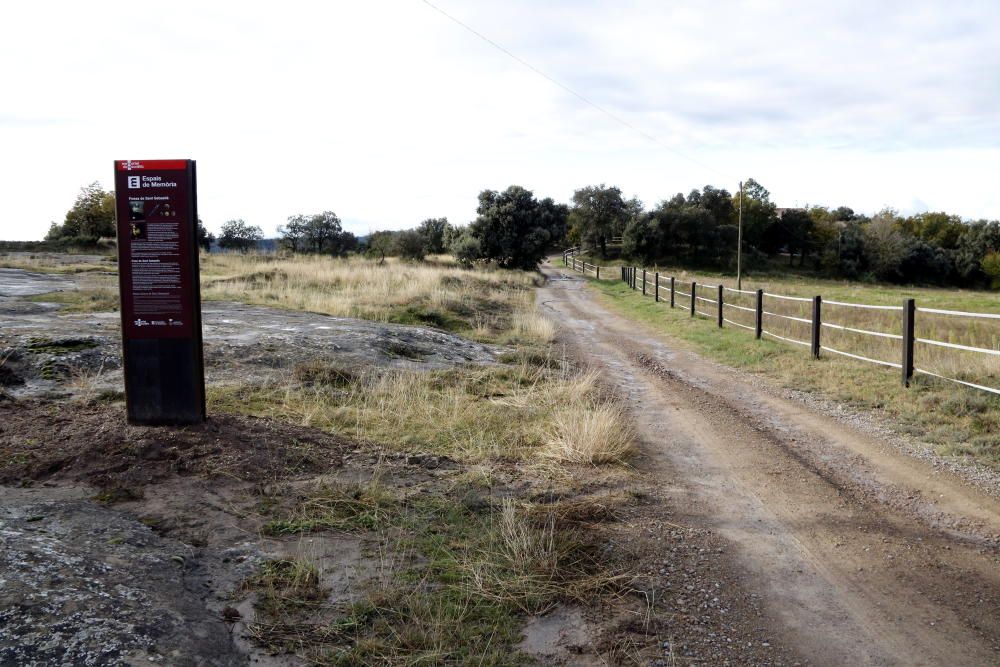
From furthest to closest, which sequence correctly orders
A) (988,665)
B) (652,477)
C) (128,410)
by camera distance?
(128,410) → (652,477) → (988,665)

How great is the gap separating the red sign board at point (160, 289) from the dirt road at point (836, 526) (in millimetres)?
4352

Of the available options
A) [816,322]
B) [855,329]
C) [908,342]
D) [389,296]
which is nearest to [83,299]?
[389,296]

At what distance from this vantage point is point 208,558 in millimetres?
4070

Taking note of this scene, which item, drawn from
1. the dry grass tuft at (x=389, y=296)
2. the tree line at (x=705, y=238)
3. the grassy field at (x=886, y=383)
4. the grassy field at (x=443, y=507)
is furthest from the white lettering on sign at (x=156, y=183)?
the tree line at (x=705, y=238)

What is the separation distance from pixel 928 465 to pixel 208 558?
238 inches

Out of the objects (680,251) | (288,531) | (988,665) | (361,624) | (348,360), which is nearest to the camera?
(988,665)

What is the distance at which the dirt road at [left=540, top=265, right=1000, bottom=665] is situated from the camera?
137 inches

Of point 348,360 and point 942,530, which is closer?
point 942,530

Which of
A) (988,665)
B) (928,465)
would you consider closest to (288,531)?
(988,665)

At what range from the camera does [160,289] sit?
6246mm

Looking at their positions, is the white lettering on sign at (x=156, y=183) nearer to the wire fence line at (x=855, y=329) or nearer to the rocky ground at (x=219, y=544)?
the rocky ground at (x=219, y=544)

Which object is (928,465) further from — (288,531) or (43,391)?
(43,391)

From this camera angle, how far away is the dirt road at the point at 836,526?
3.49 meters

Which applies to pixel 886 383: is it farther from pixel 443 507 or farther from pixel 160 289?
pixel 160 289
